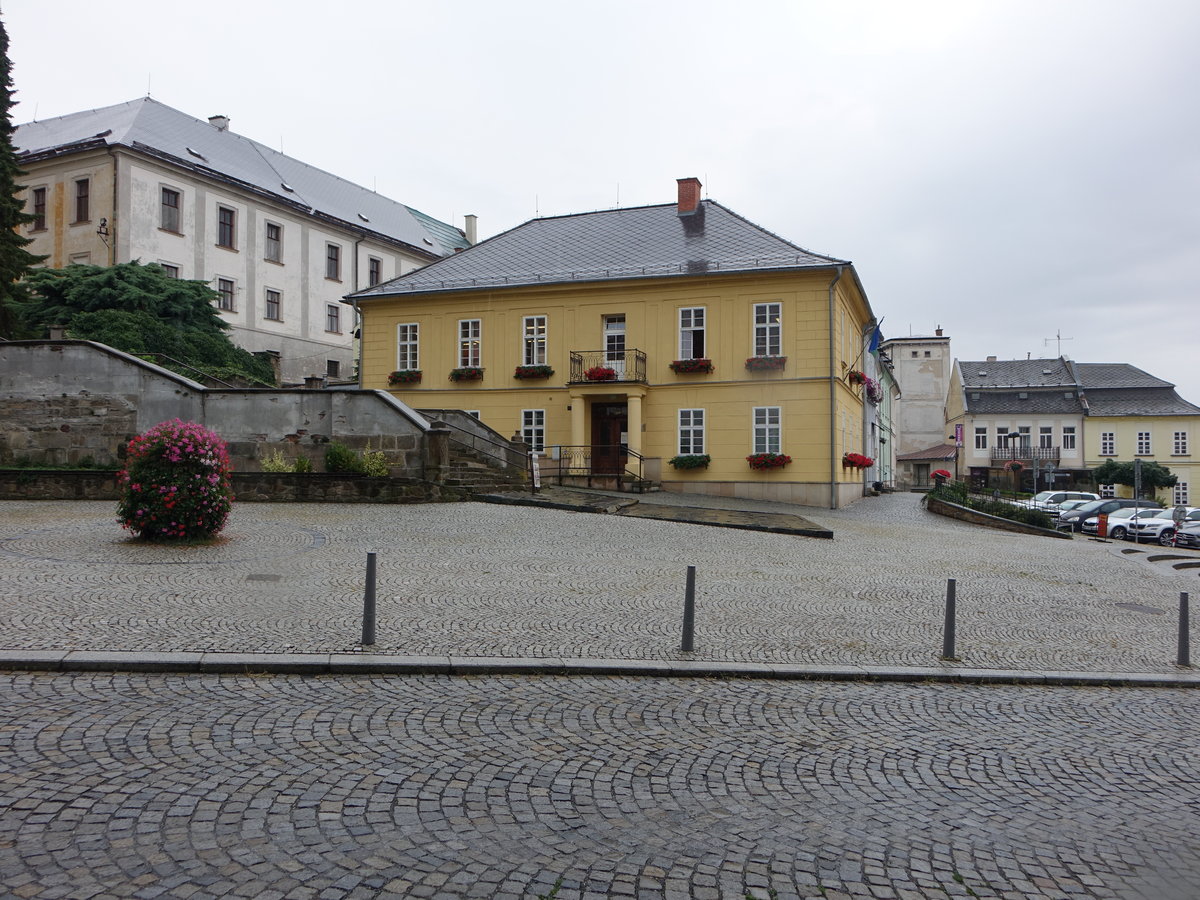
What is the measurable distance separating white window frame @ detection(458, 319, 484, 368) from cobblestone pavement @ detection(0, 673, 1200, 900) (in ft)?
87.6

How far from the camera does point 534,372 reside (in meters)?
31.3

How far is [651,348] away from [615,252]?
4410 mm

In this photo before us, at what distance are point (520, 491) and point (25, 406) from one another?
11.9 metres

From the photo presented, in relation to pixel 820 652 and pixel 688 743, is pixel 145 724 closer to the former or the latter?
pixel 688 743

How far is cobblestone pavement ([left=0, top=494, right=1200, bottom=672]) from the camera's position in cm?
774

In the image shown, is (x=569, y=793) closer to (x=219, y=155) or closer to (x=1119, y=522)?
(x=1119, y=522)

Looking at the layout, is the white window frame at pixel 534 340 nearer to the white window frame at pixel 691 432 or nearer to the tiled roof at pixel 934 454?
the white window frame at pixel 691 432

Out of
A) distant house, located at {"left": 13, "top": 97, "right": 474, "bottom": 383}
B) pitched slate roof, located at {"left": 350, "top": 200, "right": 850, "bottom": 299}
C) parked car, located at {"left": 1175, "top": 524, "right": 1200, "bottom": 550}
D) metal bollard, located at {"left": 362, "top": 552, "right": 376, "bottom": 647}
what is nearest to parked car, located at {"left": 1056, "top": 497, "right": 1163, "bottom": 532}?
parked car, located at {"left": 1175, "top": 524, "right": 1200, "bottom": 550}

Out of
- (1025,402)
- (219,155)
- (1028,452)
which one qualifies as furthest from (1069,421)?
(219,155)

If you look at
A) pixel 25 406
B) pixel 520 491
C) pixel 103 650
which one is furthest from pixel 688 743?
pixel 25 406

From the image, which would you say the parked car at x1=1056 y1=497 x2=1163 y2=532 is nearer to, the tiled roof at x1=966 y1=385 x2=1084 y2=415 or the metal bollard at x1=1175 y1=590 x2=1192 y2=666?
the metal bollard at x1=1175 y1=590 x2=1192 y2=666

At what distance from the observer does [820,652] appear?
787 centimetres

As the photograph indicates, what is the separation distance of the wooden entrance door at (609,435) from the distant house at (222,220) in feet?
61.4

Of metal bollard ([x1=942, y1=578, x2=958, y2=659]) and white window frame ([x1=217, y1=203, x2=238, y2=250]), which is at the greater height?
white window frame ([x1=217, y1=203, x2=238, y2=250])
